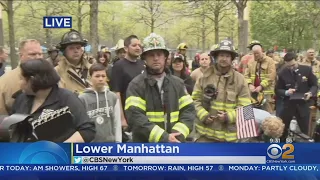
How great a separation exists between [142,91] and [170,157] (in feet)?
2.26

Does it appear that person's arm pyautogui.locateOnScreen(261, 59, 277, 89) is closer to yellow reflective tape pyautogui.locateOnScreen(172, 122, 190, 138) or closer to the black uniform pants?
the black uniform pants

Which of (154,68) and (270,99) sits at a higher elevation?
(154,68)

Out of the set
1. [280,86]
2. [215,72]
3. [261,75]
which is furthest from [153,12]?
[215,72]

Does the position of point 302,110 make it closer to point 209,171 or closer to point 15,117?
point 209,171

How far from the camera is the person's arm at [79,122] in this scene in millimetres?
2966

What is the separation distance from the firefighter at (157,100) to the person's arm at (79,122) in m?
0.45

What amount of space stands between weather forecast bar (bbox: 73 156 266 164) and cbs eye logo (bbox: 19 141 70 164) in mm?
102

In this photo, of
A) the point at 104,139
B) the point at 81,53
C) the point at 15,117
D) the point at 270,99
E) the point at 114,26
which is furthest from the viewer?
the point at 114,26

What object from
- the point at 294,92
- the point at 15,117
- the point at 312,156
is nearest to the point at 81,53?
the point at 15,117

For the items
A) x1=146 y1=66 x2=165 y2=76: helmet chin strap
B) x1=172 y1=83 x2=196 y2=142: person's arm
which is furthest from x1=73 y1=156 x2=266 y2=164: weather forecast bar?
x1=146 y1=66 x2=165 y2=76: helmet chin strap

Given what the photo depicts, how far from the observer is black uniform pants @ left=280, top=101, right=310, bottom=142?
7484 millimetres

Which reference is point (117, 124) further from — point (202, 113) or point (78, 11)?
point (78, 11)

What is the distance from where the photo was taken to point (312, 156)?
299 centimetres

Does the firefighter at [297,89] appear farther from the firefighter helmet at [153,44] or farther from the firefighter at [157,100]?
the firefighter helmet at [153,44]
